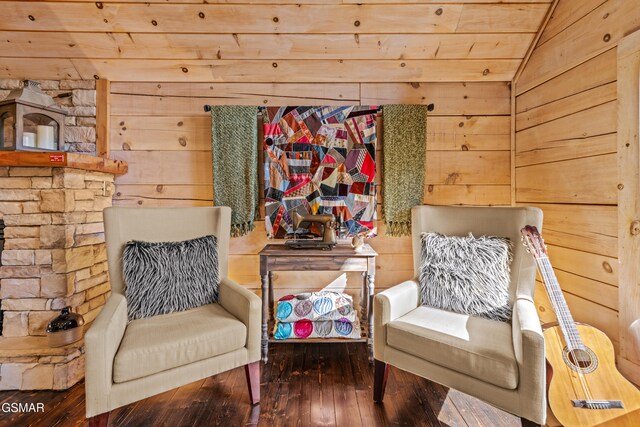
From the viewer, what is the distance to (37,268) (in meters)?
1.93

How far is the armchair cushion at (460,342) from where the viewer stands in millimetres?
1331

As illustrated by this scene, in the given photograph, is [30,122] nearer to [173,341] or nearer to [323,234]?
[173,341]

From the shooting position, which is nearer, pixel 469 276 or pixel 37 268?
pixel 469 276

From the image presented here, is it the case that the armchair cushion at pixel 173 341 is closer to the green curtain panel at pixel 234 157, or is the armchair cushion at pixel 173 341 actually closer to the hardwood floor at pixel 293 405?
the hardwood floor at pixel 293 405

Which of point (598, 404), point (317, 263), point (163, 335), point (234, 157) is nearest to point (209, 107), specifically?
point (234, 157)

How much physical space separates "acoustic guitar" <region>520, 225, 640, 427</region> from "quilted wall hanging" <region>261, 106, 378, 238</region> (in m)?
1.32

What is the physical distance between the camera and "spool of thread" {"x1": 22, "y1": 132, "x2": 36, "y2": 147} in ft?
6.29

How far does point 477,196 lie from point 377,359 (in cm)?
161

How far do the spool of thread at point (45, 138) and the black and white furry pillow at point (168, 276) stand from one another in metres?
0.88

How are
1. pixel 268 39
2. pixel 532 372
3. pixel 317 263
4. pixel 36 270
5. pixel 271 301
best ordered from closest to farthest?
pixel 532 372 < pixel 36 270 < pixel 317 263 < pixel 268 39 < pixel 271 301

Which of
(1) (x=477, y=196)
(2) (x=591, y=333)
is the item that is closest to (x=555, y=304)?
(2) (x=591, y=333)

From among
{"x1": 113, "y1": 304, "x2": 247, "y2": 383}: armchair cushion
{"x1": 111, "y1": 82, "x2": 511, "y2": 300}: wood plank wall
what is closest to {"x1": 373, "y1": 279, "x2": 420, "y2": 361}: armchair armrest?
{"x1": 113, "y1": 304, "x2": 247, "y2": 383}: armchair cushion

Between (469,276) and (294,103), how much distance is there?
5.83 feet

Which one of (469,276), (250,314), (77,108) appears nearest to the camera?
(250,314)
